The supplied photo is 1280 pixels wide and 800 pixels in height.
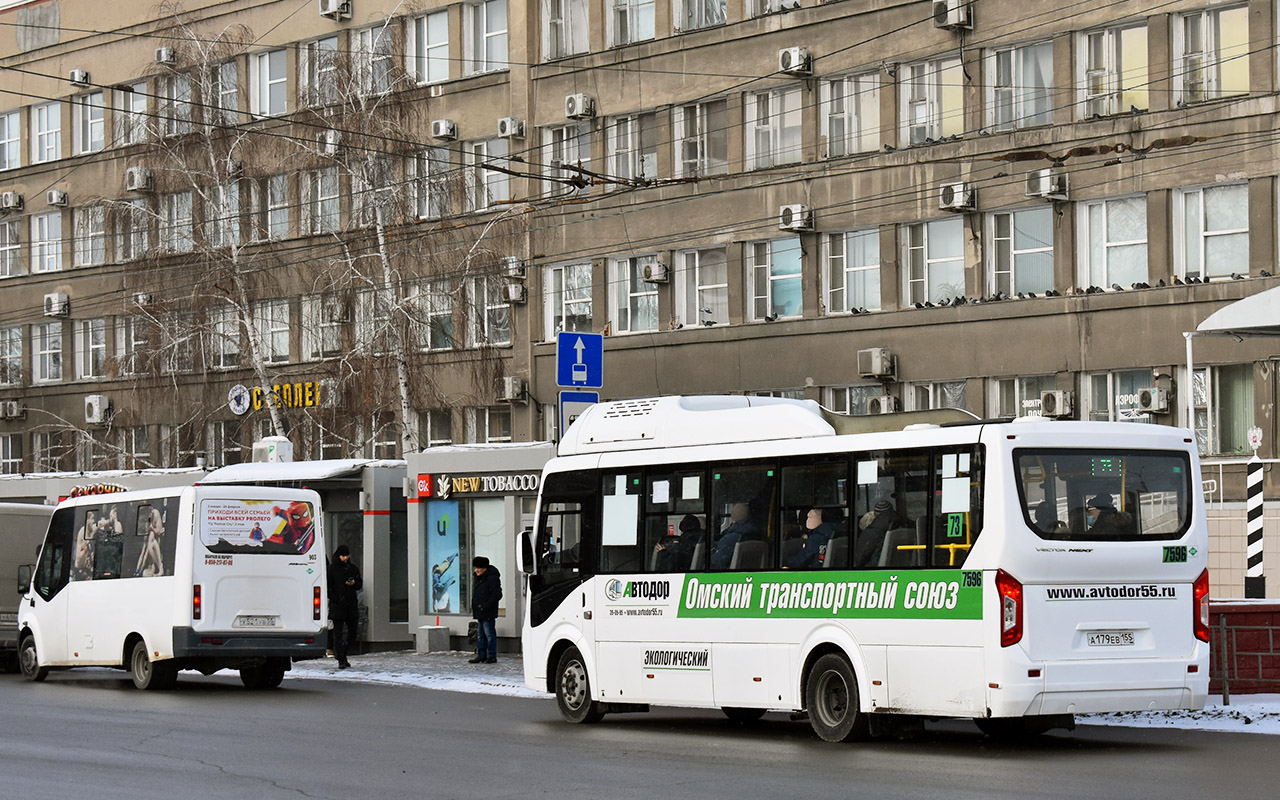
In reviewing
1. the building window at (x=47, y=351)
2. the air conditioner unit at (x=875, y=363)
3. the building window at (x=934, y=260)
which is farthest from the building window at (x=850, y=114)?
the building window at (x=47, y=351)

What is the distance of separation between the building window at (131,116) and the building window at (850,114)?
60.4 ft

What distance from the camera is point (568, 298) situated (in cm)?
4259

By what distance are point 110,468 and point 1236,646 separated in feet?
134

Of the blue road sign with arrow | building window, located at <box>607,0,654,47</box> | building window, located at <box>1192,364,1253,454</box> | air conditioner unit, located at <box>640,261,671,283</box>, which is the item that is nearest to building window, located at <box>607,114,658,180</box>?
building window, located at <box>607,0,654,47</box>

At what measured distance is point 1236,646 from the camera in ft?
59.0

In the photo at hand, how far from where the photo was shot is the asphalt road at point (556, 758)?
42.0ft

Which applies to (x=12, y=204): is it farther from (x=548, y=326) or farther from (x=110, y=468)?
(x=548, y=326)

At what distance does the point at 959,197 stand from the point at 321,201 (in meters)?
18.1

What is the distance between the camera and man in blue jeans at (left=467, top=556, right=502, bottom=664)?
28.6 meters

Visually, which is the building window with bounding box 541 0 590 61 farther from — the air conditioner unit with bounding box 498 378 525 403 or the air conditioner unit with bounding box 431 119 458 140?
the air conditioner unit with bounding box 498 378 525 403

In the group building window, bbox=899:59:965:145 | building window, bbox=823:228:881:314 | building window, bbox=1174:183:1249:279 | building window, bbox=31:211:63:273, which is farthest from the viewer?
building window, bbox=31:211:63:273

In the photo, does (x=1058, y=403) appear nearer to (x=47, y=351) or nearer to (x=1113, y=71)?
(x=1113, y=71)

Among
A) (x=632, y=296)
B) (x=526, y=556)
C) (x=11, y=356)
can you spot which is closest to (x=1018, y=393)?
(x=632, y=296)

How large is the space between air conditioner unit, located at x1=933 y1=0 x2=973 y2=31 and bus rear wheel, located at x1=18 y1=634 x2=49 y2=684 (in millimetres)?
18527
